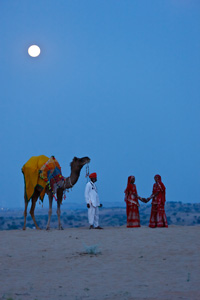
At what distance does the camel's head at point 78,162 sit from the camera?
664 inches

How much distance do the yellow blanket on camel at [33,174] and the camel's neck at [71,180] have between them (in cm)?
83

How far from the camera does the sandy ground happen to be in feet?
28.9

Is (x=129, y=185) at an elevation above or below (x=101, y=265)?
above

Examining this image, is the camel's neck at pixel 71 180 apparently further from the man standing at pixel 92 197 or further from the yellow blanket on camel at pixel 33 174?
the yellow blanket on camel at pixel 33 174

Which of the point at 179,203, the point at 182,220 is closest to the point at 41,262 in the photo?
the point at 182,220

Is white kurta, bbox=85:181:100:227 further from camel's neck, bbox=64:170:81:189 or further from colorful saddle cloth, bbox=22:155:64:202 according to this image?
colorful saddle cloth, bbox=22:155:64:202

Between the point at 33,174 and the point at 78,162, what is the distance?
1629 mm

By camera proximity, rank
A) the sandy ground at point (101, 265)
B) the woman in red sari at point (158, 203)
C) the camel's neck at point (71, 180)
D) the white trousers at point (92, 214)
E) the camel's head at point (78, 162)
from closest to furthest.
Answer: the sandy ground at point (101, 265) < the camel's head at point (78, 162) < the camel's neck at point (71, 180) < the white trousers at point (92, 214) < the woman in red sari at point (158, 203)

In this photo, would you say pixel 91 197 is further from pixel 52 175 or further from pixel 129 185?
pixel 52 175

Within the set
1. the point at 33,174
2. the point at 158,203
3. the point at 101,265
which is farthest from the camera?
the point at 33,174

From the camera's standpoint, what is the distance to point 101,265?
11.3m

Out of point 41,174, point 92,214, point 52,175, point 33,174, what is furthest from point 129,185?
point 33,174

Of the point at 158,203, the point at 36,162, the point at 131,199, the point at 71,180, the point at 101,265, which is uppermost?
the point at 36,162

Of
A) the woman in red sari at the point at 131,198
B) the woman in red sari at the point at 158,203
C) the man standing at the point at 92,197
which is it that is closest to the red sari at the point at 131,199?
the woman in red sari at the point at 131,198
